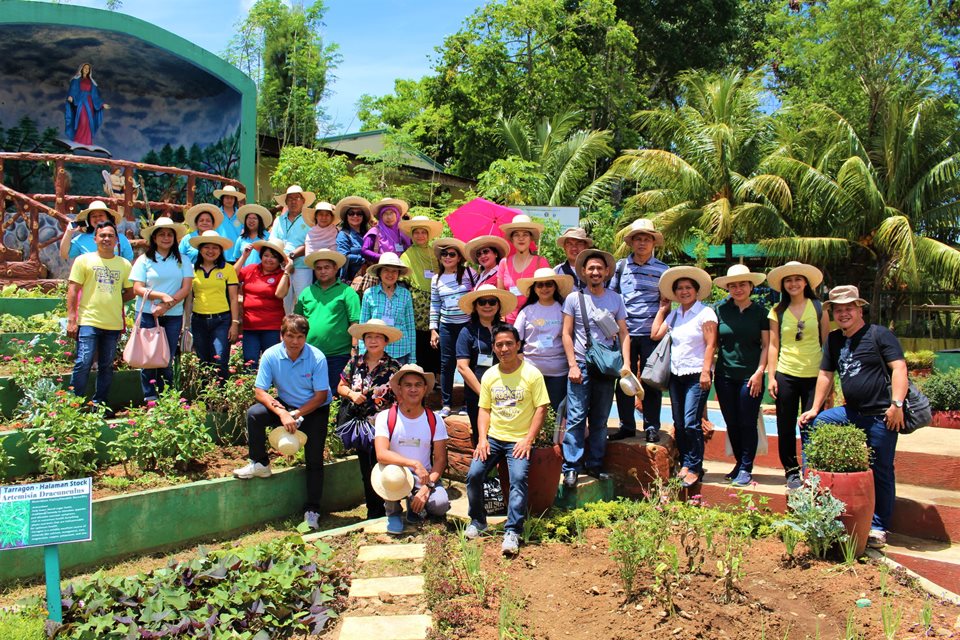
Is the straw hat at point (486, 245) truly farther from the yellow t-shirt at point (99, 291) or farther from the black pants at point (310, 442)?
the yellow t-shirt at point (99, 291)

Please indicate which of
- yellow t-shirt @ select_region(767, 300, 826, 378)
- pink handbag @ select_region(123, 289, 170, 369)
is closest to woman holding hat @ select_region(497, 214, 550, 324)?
yellow t-shirt @ select_region(767, 300, 826, 378)

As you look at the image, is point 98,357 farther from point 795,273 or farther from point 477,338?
point 795,273

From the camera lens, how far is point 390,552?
16.9 feet

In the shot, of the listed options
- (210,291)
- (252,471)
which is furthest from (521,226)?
(252,471)

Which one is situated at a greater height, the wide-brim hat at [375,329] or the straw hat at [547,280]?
the straw hat at [547,280]

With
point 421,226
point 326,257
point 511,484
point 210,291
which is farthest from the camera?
point 421,226

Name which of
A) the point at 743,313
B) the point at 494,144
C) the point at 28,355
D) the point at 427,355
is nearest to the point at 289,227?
the point at 427,355

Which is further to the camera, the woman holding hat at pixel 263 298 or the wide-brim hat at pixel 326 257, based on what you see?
the woman holding hat at pixel 263 298

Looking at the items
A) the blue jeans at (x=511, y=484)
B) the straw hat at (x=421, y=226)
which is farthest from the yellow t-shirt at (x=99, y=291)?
the blue jeans at (x=511, y=484)

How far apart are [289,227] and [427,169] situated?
41.3 feet

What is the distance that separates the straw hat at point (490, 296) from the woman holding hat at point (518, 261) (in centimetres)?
34

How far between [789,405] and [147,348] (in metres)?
5.26

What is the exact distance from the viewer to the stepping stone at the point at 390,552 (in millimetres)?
5051

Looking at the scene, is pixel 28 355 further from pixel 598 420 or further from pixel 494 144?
pixel 494 144
